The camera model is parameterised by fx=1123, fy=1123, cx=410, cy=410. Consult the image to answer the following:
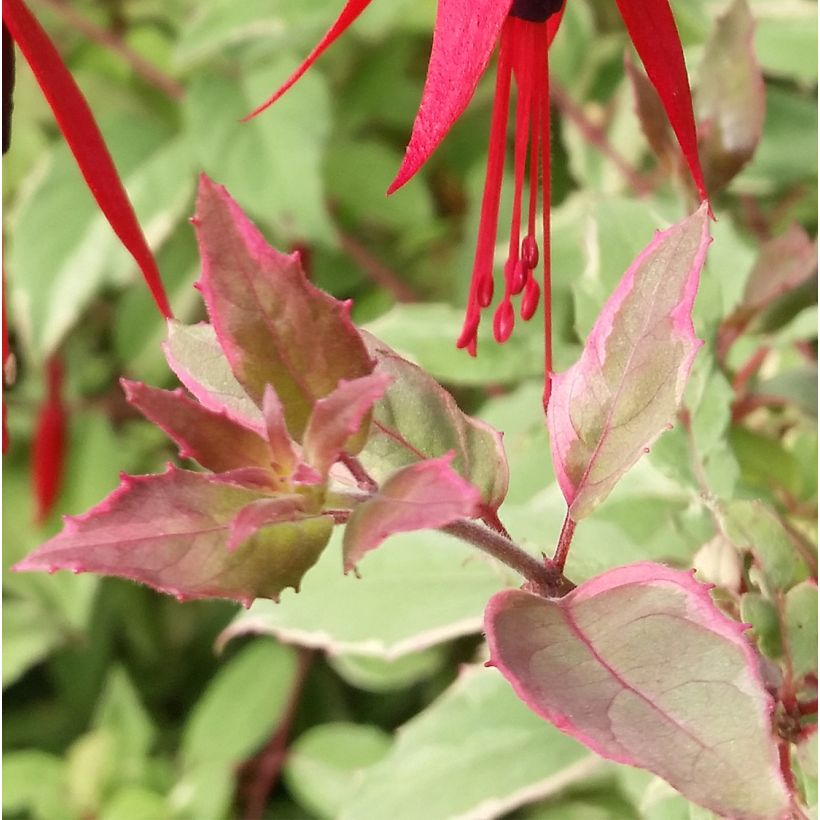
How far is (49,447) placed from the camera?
0.92 meters

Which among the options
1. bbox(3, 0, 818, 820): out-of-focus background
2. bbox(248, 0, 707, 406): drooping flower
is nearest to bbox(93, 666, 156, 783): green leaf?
bbox(3, 0, 818, 820): out-of-focus background

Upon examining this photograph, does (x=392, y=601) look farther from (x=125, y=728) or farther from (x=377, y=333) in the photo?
(x=125, y=728)

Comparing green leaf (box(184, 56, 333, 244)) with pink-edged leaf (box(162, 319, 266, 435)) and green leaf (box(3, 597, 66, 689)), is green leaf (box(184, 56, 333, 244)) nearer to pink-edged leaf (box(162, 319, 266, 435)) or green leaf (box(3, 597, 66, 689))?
green leaf (box(3, 597, 66, 689))

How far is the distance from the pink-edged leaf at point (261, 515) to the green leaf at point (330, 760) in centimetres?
55

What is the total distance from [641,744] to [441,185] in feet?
2.86

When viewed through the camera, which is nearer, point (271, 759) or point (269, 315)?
point (269, 315)

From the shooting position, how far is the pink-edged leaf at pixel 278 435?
26 centimetres

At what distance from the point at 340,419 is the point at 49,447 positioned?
2.35 ft

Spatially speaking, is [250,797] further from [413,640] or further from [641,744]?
[641,744]

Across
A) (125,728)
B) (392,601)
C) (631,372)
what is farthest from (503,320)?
(125,728)

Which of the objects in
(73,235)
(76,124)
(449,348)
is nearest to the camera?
(76,124)

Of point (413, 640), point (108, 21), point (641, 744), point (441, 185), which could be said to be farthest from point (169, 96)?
point (641, 744)

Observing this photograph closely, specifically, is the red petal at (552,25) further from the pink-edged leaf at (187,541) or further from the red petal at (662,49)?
the pink-edged leaf at (187,541)

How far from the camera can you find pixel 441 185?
107 centimetres
